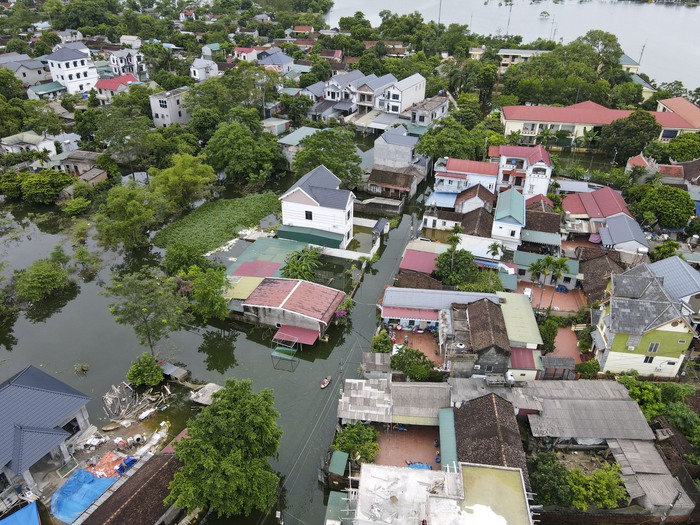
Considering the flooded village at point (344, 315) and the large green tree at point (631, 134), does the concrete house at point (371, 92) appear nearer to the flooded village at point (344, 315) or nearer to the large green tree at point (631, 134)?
the flooded village at point (344, 315)

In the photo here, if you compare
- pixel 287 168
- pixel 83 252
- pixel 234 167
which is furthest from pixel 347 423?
pixel 287 168

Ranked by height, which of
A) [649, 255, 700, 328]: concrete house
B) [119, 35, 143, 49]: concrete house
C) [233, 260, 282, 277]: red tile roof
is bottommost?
[233, 260, 282, 277]: red tile roof

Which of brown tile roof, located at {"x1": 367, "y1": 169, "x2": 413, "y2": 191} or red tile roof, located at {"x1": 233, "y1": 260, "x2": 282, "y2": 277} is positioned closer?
red tile roof, located at {"x1": 233, "y1": 260, "x2": 282, "y2": 277}

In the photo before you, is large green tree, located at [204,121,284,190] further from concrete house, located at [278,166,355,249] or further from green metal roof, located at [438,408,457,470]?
green metal roof, located at [438,408,457,470]

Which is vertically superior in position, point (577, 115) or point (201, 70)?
point (201, 70)

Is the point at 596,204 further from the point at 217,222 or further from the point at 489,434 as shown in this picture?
the point at 217,222

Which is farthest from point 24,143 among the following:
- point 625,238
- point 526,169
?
point 625,238

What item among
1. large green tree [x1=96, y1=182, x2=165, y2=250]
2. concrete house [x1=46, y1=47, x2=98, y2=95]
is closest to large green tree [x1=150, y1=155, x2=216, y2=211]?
large green tree [x1=96, y1=182, x2=165, y2=250]
